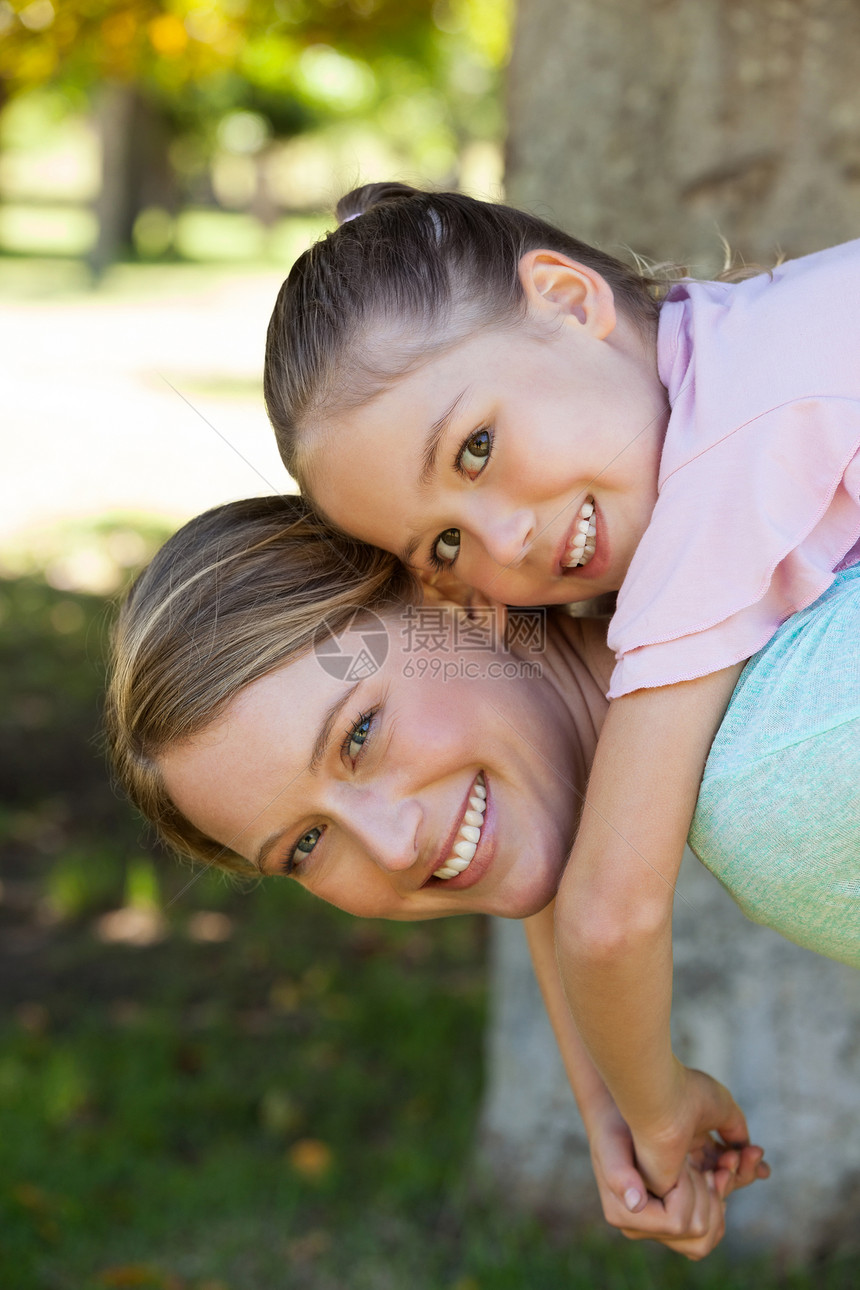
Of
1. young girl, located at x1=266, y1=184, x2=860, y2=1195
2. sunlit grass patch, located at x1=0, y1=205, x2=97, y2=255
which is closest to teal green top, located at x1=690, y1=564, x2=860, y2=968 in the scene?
young girl, located at x1=266, y1=184, x2=860, y2=1195

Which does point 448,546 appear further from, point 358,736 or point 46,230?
point 46,230

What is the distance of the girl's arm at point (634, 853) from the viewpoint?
144cm

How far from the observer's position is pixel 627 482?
5.46 ft

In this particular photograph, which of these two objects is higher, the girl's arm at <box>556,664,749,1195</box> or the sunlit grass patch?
the girl's arm at <box>556,664,749,1195</box>

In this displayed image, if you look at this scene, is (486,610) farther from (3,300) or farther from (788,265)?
(3,300)

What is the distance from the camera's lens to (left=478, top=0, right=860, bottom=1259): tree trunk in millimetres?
2891

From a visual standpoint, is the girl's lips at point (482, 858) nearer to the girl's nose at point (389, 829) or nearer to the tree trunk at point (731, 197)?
the girl's nose at point (389, 829)

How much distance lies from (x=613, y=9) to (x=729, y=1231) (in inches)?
115

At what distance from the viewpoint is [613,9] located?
2986 millimetres

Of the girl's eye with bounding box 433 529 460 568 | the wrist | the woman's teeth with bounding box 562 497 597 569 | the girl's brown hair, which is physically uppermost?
the girl's brown hair

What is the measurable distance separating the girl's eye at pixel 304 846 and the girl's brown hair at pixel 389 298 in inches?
19.2

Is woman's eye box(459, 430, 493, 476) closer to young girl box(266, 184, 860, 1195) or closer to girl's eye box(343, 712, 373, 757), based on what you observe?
young girl box(266, 184, 860, 1195)

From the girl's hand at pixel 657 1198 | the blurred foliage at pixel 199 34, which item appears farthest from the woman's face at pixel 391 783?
the blurred foliage at pixel 199 34
